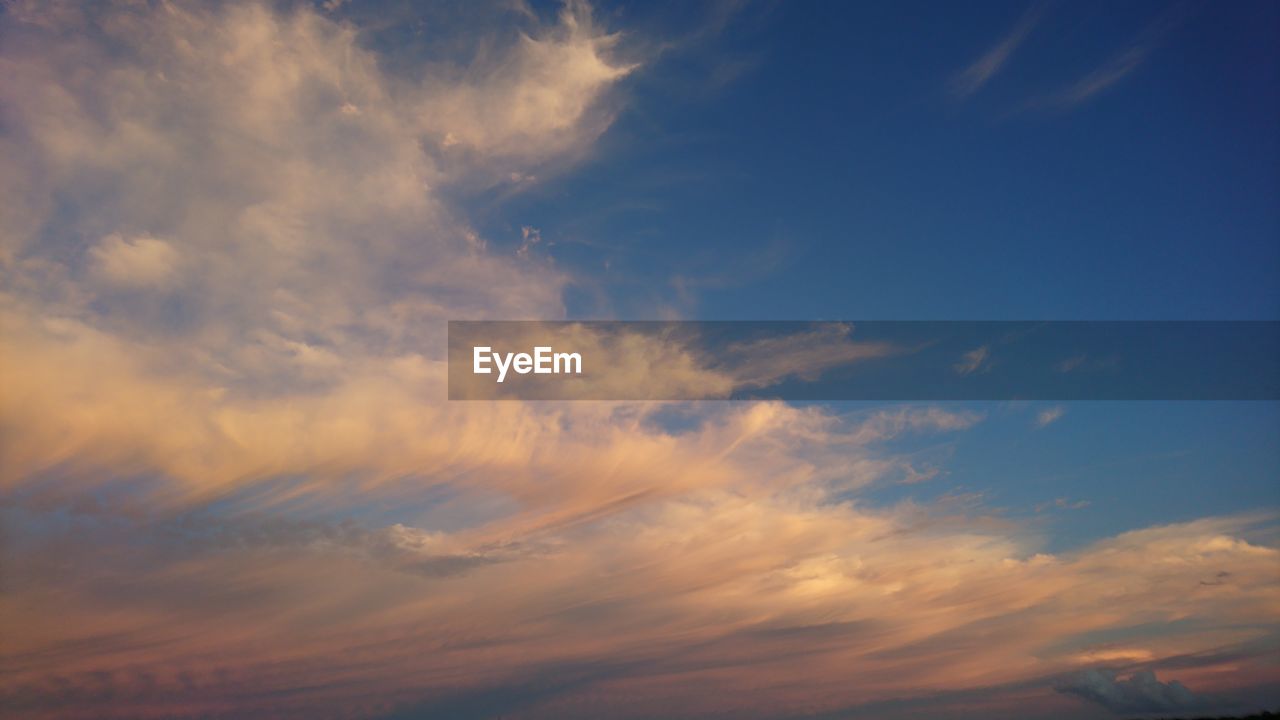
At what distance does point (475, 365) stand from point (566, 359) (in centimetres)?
598

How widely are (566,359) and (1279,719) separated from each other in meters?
76.9

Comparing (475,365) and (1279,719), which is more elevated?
(475,365)

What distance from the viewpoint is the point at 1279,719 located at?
3297 inches

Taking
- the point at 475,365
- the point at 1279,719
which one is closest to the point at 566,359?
the point at 475,365

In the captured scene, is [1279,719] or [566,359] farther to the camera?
[1279,719]

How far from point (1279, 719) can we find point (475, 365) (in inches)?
3226

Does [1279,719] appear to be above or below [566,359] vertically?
A: below

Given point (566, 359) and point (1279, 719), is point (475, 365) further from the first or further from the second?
point (1279, 719)

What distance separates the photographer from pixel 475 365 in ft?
193

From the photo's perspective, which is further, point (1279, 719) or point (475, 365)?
point (1279, 719)
